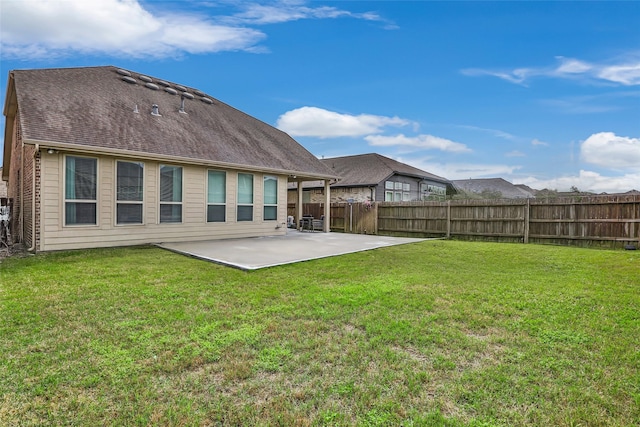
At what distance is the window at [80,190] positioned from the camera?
8453 mm

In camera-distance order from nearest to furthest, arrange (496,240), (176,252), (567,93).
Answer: (176,252), (496,240), (567,93)

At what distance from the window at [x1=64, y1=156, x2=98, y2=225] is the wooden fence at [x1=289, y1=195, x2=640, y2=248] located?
10.9 meters

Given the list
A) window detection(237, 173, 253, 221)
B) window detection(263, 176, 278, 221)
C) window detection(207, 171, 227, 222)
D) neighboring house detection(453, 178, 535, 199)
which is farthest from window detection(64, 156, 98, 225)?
neighboring house detection(453, 178, 535, 199)

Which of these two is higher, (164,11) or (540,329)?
(164,11)

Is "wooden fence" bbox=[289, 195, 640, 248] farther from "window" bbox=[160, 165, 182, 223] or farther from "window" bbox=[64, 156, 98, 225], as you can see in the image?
"window" bbox=[64, 156, 98, 225]

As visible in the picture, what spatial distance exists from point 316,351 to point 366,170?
855 inches

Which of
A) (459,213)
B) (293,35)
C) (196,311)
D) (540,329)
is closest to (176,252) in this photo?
(196,311)

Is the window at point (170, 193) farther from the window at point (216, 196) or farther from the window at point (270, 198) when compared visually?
the window at point (270, 198)

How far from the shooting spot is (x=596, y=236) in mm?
10977

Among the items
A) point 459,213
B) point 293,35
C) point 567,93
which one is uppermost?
point 293,35

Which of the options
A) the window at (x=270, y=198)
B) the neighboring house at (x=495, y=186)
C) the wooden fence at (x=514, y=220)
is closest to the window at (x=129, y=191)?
the window at (x=270, y=198)

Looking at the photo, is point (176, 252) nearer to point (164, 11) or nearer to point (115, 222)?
point (115, 222)

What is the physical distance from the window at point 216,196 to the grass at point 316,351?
5702mm

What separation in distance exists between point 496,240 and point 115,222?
12660 millimetres
